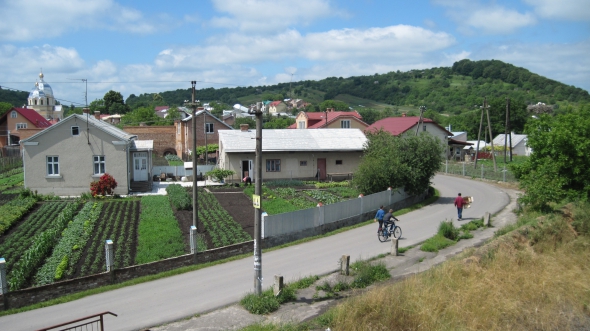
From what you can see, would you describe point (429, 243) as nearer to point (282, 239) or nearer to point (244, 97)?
point (282, 239)

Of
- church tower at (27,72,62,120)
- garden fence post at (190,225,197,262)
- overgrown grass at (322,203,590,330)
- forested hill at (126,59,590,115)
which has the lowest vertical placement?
overgrown grass at (322,203,590,330)

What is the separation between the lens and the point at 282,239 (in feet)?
69.9

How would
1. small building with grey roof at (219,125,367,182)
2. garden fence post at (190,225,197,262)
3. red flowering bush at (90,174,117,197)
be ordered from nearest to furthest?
garden fence post at (190,225,197,262) < red flowering bush at (90,174,117,197) < small building with grey roof at (219,125,367,182)

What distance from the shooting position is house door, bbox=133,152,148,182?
34.6m

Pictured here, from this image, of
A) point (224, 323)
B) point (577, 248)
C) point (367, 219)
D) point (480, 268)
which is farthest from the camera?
point (367, 219)

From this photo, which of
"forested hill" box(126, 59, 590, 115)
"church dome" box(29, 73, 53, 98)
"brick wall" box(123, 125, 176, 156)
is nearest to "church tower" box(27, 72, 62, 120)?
"church dome" box(29, 73, 53, 98)

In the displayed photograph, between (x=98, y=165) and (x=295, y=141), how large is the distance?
1453 centimetres

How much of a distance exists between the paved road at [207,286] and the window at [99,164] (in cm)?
1645

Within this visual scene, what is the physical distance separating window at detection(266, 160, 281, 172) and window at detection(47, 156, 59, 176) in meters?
14.3

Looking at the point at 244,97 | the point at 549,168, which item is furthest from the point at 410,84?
the point at 549,168

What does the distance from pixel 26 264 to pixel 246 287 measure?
7021 mm

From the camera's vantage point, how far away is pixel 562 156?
28625mm

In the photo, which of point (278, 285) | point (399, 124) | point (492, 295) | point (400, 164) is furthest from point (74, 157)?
point (399, 124)

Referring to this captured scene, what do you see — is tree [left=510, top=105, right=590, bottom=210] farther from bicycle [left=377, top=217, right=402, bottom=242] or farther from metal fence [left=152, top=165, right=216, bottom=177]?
metal fence [left=152, top=165, right=216, bottom=177]
